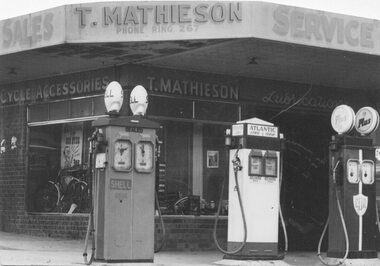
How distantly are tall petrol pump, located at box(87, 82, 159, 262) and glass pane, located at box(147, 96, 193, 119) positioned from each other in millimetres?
4102

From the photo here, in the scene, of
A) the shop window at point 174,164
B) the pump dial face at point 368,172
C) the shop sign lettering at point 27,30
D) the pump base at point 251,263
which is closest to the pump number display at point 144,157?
the pump base at point 251,263

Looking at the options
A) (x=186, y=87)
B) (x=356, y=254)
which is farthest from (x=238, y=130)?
(x=186, y=87)

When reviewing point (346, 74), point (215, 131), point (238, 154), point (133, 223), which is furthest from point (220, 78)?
point (133, 223)

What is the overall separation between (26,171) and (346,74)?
723 centimetres

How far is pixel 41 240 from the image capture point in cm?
1530

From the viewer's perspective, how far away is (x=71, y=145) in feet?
53.5

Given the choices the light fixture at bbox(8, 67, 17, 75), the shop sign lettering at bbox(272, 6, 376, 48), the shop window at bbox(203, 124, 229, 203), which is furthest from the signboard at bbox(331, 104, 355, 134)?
the light fixture at bbox(8, 67, 17, 75)

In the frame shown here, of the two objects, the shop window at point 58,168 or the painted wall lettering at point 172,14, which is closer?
the painted wall lettering at point 172,14

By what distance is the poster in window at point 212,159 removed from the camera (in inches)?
627

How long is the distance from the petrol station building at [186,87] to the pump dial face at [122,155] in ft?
8.83

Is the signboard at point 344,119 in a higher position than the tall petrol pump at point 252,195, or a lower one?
higher

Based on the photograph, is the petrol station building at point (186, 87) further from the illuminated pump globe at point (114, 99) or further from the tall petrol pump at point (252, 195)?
the illuminated pump globe at point (114, 99)

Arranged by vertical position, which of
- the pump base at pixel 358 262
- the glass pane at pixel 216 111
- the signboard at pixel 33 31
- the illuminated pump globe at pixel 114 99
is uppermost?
the signboard at pixel 33 31

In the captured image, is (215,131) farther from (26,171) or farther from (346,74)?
(26,171)
